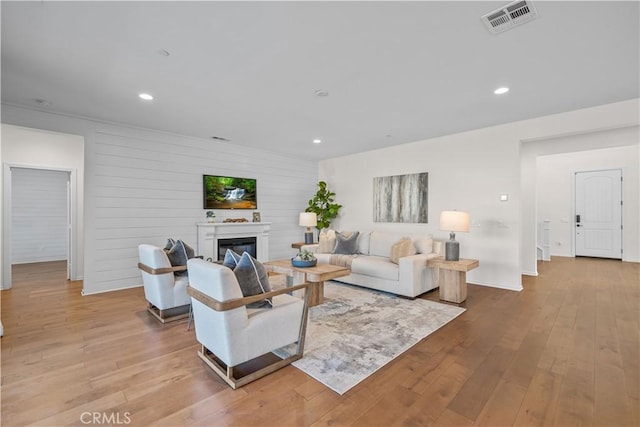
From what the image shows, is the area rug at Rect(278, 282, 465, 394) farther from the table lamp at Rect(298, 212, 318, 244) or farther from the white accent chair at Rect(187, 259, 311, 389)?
the table lamp at Rect(298, 212, 318, 244)

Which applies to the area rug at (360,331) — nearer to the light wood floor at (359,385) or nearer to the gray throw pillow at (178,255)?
the light wood floor at (359,385)

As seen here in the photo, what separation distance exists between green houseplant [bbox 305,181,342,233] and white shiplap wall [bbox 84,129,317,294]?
5.38 feet

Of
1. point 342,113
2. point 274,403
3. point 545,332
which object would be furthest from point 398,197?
point 274,403

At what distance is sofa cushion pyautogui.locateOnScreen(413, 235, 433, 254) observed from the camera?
4762 mm

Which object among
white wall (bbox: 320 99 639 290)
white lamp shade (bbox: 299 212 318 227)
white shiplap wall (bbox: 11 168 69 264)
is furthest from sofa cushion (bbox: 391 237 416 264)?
white shiplap wall (bbox: 11 168 69 264)

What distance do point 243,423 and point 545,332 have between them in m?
3.14

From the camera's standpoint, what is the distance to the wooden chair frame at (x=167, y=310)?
10.7 ft

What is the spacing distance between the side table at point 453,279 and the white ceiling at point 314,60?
86.7 inches

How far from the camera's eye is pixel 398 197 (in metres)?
6.17

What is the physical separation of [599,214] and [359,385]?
29.8 ft

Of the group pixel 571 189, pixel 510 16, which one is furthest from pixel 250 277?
pixel 571 189

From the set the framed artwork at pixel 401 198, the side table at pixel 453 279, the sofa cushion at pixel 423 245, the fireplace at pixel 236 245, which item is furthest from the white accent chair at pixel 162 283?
the framed artwork at pixel 401 198

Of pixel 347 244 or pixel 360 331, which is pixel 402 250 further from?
pixel 360 331

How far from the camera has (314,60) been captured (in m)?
2.77
